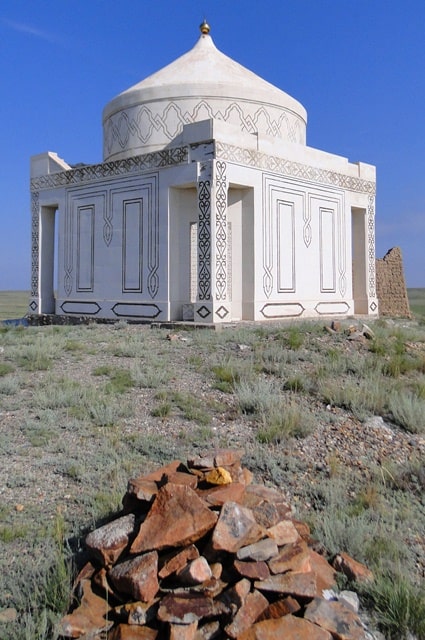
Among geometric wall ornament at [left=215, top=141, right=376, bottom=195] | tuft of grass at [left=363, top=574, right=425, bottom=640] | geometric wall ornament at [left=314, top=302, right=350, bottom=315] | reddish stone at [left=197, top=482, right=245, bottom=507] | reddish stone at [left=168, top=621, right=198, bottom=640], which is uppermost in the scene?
geometric wall ornament at [left=215, top=141, right=376, bottom=195]

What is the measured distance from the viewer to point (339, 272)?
14.6 metres

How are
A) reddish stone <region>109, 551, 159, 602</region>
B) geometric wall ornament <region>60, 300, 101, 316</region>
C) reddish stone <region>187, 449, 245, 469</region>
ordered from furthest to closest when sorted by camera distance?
geometric wall ornament <region>60, 300, 101, 316</region>, reddish stone <region>187, 449, 245, 469</region>, reddish stone <region>109, 551, 159, 602</region>

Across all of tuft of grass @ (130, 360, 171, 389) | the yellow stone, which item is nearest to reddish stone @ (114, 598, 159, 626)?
the yellow stone

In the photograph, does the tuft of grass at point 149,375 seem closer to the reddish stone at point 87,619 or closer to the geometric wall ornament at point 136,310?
the reddish stone at point 87,619

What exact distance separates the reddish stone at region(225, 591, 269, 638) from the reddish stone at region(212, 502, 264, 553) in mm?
256

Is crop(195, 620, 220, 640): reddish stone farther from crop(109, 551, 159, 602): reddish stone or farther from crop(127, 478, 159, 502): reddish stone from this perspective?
crop(127, 478, 159, 502): reddish stone

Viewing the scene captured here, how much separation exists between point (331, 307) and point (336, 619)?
12.0m

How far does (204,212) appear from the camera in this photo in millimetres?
11352

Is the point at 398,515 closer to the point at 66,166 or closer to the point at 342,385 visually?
the point at 342,385

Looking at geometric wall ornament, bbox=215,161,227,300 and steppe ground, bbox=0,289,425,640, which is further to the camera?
geometric wall ornament, bbox=215,161,227,300

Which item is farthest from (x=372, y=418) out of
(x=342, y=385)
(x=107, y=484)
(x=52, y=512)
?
(x=52, y=512)

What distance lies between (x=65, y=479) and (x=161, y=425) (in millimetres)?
1294

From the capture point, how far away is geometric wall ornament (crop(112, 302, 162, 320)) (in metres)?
12.3

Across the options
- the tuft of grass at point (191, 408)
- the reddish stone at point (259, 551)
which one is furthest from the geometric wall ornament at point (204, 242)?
the reddish stone at point (259, 551)
